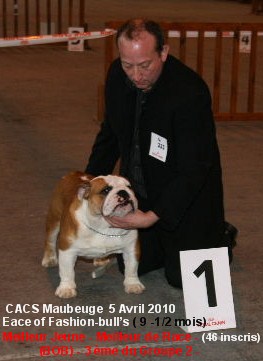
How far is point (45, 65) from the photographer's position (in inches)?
476

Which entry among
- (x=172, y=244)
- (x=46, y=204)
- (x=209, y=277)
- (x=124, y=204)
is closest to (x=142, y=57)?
(x=124, y=204)

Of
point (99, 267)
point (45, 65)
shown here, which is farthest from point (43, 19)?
point (99, 267)

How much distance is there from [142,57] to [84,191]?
733 mm

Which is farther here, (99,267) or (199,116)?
(99,267)

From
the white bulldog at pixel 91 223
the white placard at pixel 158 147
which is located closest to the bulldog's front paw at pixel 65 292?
the white bulldog at pixel 91 223

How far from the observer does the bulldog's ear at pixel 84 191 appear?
3.98 metres

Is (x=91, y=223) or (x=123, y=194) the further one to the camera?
(x=91, y=223)

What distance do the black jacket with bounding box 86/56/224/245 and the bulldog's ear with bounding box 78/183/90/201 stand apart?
0.34 meters

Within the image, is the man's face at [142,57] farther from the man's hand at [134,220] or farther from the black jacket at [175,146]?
the man's hand at [134,220]

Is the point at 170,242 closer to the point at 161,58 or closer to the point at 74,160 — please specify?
the point at 161,58

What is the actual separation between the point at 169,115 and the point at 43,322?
1.18 m

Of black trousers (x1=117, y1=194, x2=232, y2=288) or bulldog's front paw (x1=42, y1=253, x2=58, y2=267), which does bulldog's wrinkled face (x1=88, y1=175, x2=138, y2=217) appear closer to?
black trousers (x1=117, y1=194, x2=232, y2=288)

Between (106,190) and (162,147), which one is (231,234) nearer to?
(162,147)

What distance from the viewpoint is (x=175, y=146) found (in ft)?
13.3
